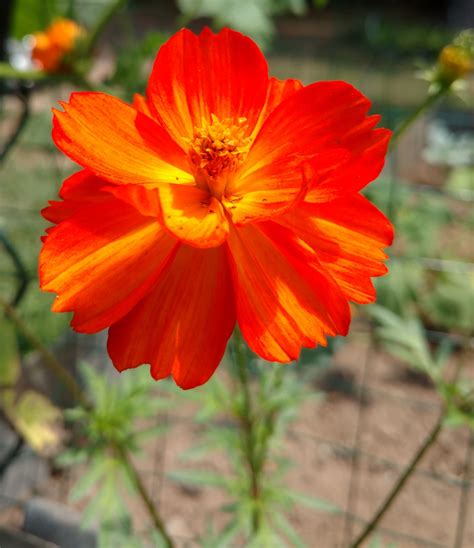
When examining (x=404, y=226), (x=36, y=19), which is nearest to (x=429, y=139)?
(x=404, y=226)

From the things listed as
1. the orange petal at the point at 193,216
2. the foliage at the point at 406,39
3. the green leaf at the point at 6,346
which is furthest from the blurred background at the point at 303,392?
the foliage at the point at 406,39

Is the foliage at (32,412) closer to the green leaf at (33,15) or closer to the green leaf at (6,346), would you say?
the green leaf at (6,346)

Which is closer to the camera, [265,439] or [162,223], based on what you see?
[162,223]

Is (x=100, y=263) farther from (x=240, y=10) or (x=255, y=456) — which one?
(x=240, y=10)

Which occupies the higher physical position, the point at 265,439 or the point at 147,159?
the point at 147,159

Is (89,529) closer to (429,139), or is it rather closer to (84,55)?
(84,55)

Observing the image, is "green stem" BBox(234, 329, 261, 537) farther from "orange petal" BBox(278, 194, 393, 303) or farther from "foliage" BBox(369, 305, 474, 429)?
"foliage" BBox(369, 305, 474, 429)

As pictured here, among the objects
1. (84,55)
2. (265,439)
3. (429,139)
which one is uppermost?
(84,55)
